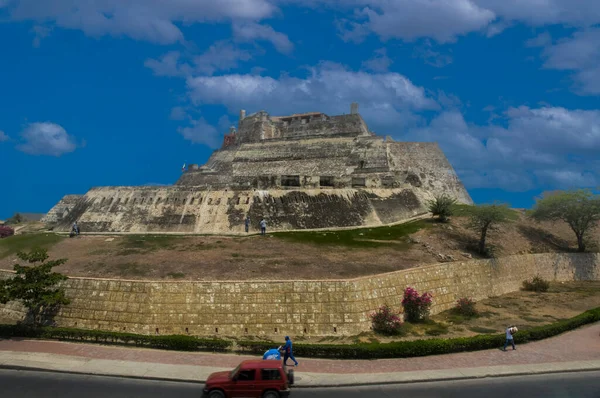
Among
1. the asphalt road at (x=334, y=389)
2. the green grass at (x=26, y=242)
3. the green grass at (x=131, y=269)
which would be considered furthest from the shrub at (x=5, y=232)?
the asphalt road at (x=334, y=389)

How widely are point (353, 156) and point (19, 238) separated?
34.4m

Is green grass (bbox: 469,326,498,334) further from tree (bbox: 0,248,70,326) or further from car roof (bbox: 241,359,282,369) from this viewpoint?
tree (bbox: 0,248,70,326)

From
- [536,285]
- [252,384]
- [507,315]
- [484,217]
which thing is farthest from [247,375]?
[536,285]

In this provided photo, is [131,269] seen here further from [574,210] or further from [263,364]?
[574,210]

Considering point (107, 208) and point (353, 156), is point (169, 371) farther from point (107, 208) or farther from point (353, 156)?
point (353, 156)

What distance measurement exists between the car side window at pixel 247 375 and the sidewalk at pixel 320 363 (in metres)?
2.56

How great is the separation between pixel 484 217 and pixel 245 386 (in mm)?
23643

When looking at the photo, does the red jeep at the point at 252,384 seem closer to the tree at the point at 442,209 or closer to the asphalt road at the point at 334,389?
the asphalt road at the point at 334,389

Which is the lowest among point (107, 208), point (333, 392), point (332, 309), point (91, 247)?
point (333, 392)

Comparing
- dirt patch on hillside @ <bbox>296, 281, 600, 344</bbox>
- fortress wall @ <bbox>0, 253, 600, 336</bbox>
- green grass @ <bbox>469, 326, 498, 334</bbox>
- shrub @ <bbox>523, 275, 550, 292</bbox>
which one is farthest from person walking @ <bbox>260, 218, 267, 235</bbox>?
shrub @ <bbox>523, 275, 550, 292</bbox>

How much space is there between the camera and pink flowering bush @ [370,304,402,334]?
821 inches

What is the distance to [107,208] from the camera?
3575cm

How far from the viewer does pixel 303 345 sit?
18.2 metres

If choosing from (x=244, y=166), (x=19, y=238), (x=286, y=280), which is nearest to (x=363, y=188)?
(x=286, y=280)
